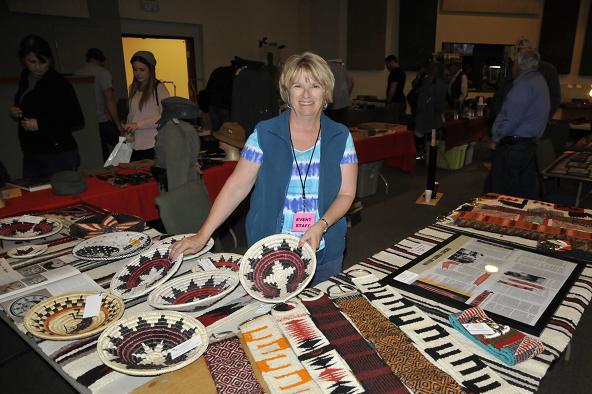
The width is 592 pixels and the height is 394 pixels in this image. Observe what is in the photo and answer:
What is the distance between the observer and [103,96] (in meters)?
4.54

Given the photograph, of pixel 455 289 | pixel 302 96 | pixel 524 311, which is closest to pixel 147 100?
pixel 302 96

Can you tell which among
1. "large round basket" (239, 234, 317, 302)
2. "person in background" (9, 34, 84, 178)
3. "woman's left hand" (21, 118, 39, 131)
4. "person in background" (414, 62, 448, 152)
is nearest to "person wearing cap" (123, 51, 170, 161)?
"person in background" (9, 34, 84, 178)

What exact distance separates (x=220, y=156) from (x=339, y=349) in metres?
2.56

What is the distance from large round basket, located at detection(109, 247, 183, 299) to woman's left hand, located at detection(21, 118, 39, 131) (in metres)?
1.72

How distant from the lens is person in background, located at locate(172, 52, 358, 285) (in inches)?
56.6

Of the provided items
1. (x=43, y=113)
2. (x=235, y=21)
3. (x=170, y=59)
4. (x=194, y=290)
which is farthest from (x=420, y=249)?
(x=170, y=59)

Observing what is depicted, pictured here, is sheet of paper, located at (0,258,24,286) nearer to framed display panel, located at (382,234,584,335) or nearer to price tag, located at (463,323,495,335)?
framed display panel, located at (382,234,584,335)

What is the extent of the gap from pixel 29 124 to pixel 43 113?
0.34 ft

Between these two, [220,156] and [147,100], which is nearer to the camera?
[147,100]

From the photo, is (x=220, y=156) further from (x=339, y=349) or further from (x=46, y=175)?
(x=339, y=349)

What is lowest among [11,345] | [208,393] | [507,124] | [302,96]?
[11,345]

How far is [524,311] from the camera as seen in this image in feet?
3.96

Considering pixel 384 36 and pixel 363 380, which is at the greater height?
pixel 384 36

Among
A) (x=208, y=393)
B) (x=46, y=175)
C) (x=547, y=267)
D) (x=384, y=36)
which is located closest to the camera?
(x=208, y=393)
